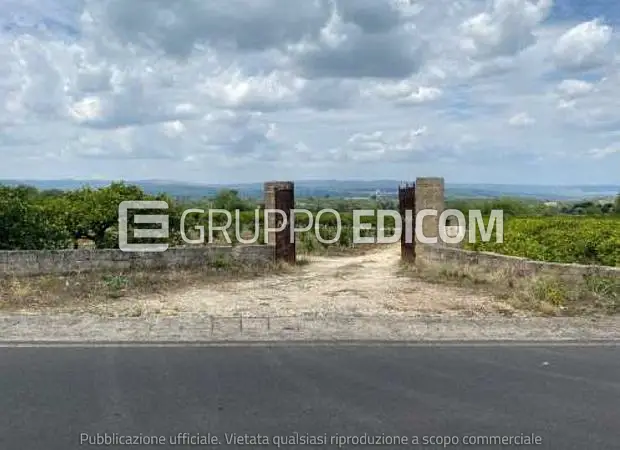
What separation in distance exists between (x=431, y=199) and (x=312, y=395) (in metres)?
9.51

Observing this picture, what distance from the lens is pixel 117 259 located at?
508 inches

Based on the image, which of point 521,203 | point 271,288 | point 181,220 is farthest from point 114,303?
point 521,203

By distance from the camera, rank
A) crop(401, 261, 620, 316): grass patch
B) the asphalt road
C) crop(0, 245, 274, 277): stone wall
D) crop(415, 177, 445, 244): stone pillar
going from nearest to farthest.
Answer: the asphalt road < crop(401, 261, 620, 316): grass patch < crop(0, 245, 274, 277): stone wall < crop(415, 177, 445, 244): stone pillar

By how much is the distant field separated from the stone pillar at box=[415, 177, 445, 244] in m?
0.84

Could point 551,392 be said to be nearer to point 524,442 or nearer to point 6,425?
point 524,442

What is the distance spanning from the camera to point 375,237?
68.3 feet

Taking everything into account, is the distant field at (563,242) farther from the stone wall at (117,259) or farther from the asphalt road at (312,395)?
the asphalt road at (312,395)

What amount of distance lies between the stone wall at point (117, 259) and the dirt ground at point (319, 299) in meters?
1.05

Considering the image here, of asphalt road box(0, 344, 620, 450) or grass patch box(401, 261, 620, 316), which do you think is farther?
grass patch box(401, 261, 620, 316)

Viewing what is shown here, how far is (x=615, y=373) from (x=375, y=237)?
14.7 meters

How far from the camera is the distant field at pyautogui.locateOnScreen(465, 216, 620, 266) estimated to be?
38.6 feet

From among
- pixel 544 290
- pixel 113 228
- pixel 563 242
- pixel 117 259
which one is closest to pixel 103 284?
pixel 117 259

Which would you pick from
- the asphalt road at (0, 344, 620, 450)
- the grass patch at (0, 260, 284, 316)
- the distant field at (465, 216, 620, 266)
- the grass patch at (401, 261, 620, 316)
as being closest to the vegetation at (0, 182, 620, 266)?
the distant field at (465, 216, 620, 266)

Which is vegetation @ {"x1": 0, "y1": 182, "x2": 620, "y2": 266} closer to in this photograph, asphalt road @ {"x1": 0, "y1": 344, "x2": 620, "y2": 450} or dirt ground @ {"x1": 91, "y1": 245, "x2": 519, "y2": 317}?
dirt ground @ {"x1": 91, "y1": 245, "x2": 519, "y2": 317}
